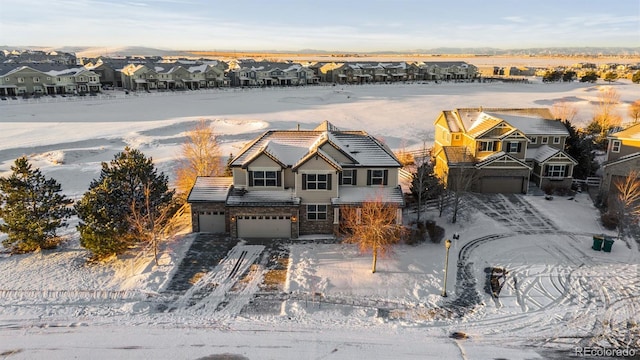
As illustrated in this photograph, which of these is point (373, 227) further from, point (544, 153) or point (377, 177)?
point (544, 153)

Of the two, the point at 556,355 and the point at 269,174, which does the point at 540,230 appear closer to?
the point at 556,355

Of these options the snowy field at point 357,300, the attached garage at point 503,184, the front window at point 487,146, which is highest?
the front window at point 487,146

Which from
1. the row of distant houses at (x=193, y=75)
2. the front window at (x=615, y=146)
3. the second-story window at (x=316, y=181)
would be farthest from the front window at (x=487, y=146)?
the row of distant houses at (x=193, y=75)

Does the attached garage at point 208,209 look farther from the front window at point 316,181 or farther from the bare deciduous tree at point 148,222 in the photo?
the front window at point 316,181

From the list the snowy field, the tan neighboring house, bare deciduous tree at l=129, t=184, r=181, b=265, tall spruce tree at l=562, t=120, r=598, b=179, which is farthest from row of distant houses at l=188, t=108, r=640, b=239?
the tan neighboring house

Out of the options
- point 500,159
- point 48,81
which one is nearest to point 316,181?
point 500,159

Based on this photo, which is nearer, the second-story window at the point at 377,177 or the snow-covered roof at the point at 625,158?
the second-story window at the point at 377,177
